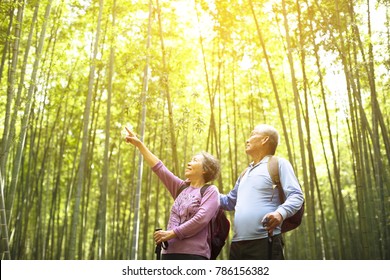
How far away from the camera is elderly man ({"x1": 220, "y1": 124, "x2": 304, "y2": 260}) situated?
195 centimetres

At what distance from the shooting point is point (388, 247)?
5.68 metres

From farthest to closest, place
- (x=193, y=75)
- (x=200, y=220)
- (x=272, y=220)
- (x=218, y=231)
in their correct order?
(x=193, y=75), (x=218, y=231), (x=200, y=220), (x=272, y=220)

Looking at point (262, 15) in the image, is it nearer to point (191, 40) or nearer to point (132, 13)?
point (191, 40)

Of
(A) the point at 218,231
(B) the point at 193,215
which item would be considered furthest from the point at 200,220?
(A) the point at 218,231

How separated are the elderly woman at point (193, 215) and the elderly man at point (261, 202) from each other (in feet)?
0.46

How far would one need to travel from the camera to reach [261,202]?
80.3 inches

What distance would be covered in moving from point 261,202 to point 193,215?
0.33 meters

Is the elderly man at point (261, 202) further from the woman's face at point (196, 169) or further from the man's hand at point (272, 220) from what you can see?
the woman's face at point (196, 169)

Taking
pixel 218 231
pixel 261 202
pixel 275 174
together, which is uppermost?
pixel 275 174

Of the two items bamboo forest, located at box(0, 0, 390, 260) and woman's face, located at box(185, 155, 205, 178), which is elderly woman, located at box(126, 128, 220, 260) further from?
bamboo forest, located at box(0, 0, 390, 260)

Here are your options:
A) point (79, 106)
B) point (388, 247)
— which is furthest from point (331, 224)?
point (79, 106)

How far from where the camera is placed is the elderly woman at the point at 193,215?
6.67ft

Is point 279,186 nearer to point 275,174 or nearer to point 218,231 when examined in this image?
point 275,174
